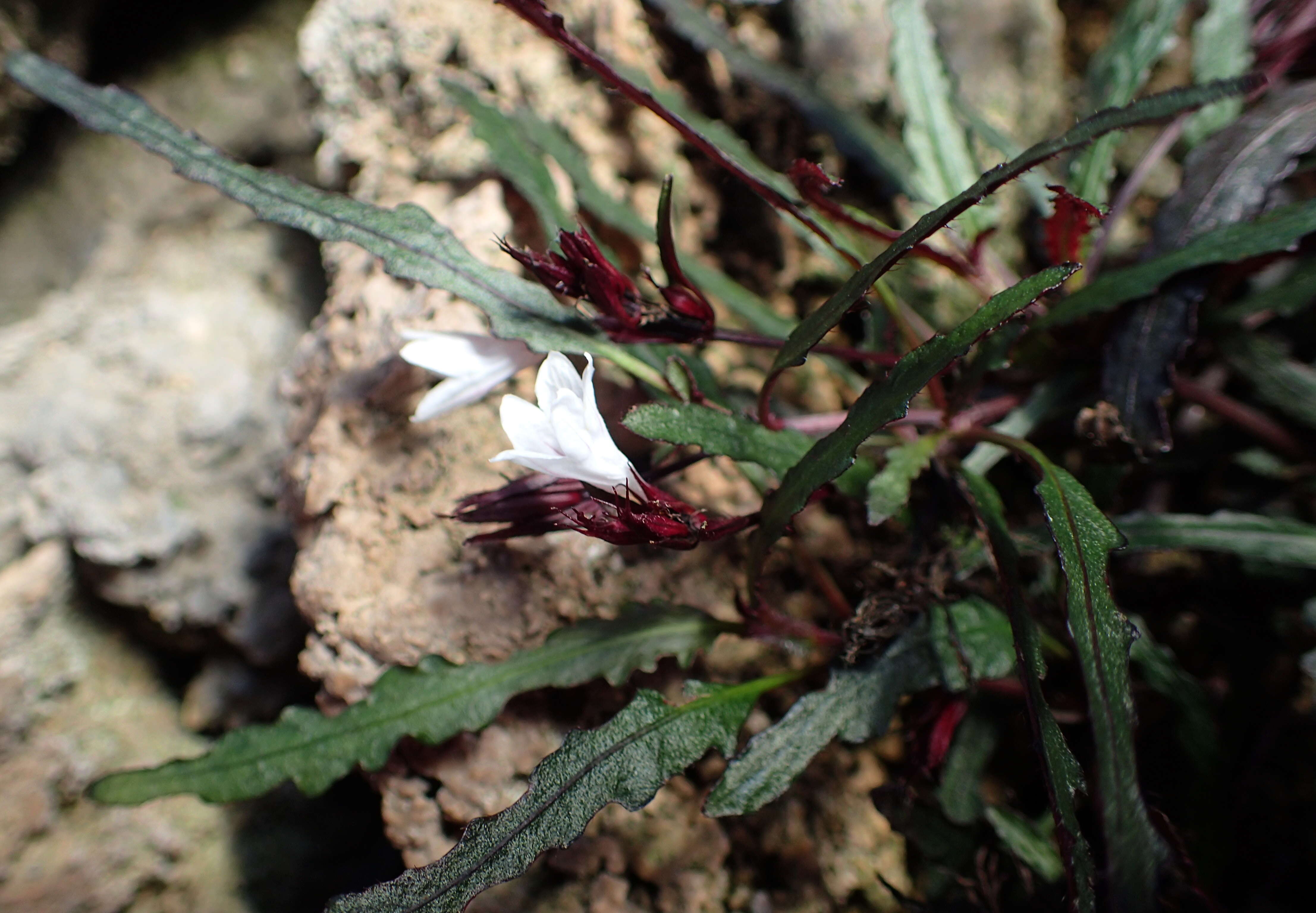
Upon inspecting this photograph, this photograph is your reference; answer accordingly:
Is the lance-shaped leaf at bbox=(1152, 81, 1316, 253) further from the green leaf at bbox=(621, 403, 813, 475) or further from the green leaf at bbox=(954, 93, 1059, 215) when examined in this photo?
the green leaf at bbox=(621, 403, 813, 475)

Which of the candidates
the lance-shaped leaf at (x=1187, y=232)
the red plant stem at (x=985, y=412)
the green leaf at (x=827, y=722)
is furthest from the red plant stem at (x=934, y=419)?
the green leaf at (x=827, y=722)

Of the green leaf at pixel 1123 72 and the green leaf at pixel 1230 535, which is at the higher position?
the green leaf at pixel 1123 72

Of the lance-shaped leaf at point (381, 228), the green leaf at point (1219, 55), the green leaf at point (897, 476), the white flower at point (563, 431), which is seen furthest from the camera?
the green leaf at point (1219, 55)

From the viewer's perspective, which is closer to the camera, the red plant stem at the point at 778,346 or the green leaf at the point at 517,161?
the red plant stem at the point at 778,346

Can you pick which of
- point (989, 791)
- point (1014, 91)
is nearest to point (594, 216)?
point (1014, 91)

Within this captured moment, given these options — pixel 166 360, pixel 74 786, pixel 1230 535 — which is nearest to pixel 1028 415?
pixel 1230 535

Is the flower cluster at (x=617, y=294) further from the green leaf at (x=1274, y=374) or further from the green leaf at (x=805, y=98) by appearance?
the green leaf at (x=1274, y=374)

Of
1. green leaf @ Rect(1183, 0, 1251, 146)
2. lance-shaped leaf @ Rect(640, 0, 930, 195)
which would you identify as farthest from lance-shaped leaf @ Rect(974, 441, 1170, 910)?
green leaf @ Rect(1183, 0, 1251, 146)
